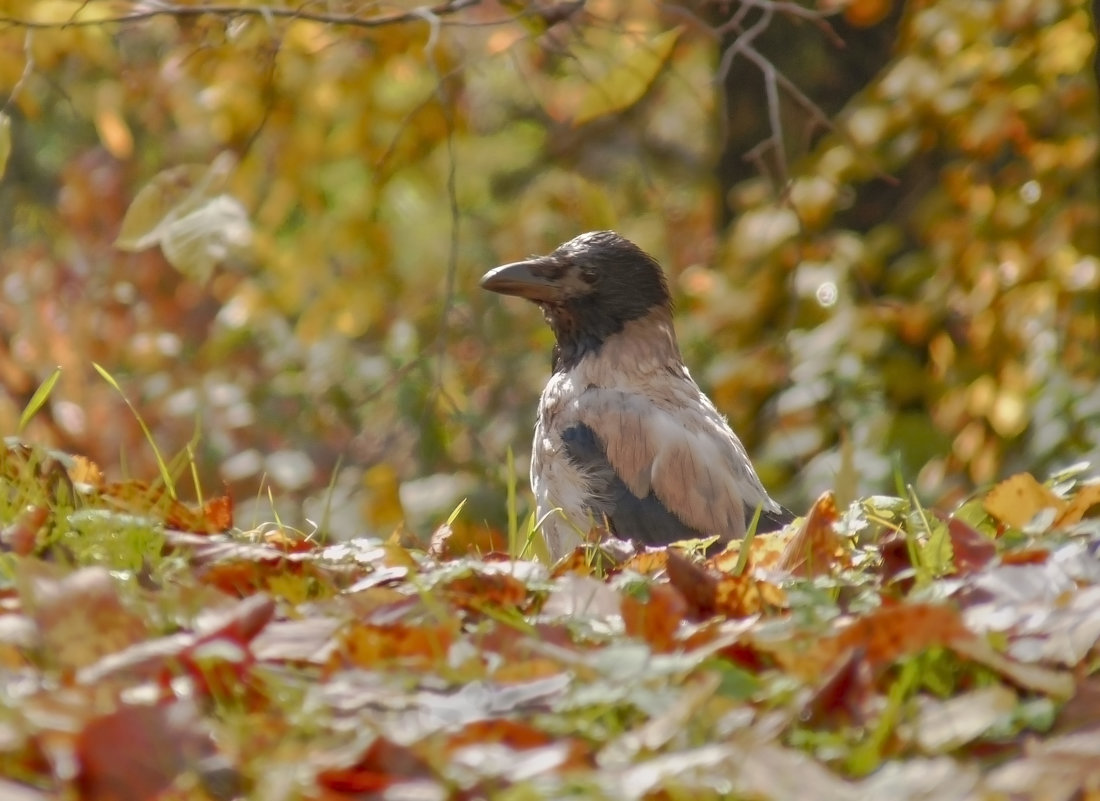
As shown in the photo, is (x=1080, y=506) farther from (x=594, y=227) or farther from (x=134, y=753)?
(x=594, y=227)

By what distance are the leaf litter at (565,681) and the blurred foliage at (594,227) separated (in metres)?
1.79

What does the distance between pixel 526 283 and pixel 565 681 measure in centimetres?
353

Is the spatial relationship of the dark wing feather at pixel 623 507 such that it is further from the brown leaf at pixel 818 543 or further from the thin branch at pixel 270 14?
the brown leaf at pixel 818 543

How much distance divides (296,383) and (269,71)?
409 centimetres

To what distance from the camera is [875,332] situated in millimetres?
7008

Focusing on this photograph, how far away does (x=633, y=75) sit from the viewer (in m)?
5.36

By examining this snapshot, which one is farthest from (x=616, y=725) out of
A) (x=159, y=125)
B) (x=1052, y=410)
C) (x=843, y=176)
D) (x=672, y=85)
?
(x=159, y=125)

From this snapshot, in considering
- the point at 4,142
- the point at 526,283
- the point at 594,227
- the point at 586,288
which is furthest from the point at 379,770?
the point at 594,227

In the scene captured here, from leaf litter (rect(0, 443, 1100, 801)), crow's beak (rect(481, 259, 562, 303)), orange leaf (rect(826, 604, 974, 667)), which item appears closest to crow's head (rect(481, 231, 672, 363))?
crow's beak (rect(481, 259, 562, 303))

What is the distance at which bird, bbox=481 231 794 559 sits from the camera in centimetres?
499

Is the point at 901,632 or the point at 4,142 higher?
the point at 4,142

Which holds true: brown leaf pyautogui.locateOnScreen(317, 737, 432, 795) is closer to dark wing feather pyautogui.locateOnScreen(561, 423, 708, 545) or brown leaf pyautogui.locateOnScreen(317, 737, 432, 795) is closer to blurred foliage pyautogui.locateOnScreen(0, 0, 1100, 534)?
blurred foliage pyautogui.locateOnScreen(0, 0, 1100, 534)

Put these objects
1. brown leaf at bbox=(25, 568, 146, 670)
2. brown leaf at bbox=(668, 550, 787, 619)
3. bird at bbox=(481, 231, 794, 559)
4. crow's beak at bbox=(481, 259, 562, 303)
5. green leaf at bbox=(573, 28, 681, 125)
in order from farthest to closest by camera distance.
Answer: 1. crow's beak at bbox=(481, 259, 562, 303)
2. green leaf at bbox=(573, 28, 681, 125)
3. bird at bbox=(481, 231, 794, 559)
4. brown leaf at bbox=(668, 550, 787, 619)
5. brown leaf at bbox=(25, 568, 146, 670)

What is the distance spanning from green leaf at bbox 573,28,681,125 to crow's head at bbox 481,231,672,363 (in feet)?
1.66
